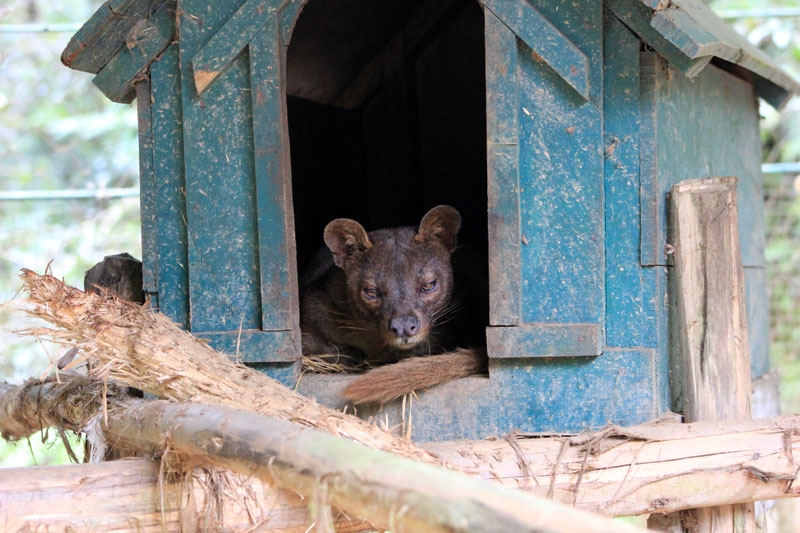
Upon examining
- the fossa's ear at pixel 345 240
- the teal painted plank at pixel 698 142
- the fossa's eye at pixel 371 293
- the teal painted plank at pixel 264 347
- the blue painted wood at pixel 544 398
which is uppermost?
the teal painted plank at pixel 698 142

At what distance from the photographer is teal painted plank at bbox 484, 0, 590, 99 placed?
3820 millimetres

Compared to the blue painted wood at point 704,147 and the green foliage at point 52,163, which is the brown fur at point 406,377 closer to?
the blue painted wood at point 704,147

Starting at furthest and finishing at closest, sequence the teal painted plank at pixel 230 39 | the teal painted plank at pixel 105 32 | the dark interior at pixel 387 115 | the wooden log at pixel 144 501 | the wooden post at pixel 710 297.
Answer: the dark interior at pixel 387 115 → the teal painted plank at pixel 105 32 → the teal painted plank at pixel 230 39 → the wooden post at pixel 710 297 → the wooden log at pixel 144 501

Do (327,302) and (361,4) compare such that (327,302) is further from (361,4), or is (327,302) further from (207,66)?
(361,4)

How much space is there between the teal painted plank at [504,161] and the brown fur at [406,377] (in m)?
0.27

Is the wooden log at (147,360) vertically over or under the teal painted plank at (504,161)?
under

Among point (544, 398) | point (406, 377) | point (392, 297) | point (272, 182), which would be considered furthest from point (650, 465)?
point (272, 182)

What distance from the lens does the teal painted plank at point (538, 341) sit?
12.6ft

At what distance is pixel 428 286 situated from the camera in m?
4.71

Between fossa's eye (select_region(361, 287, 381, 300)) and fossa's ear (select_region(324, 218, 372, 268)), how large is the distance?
249mm

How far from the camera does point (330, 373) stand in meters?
4.49

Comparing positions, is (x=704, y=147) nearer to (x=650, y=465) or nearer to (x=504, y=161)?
(x=504, y=161)

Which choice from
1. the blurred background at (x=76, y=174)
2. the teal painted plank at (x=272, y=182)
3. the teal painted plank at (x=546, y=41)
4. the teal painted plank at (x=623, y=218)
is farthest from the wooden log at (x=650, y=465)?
the blurred background at (x=76, y=174)

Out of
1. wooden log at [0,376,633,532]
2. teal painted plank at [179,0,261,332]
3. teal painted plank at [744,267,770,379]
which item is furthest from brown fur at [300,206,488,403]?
teal painted plank at [744,267,770,379]
